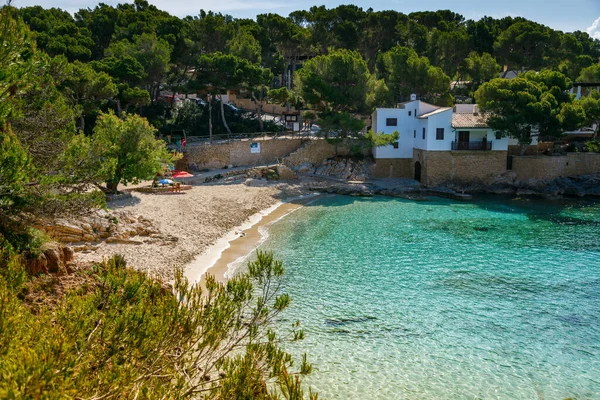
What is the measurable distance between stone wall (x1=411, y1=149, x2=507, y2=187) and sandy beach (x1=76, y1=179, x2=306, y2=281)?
1088cm

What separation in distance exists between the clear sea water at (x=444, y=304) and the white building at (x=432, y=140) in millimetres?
9935

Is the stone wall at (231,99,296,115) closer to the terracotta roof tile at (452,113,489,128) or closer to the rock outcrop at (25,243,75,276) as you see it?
the terracotta roof tile at (452,113,489,128)

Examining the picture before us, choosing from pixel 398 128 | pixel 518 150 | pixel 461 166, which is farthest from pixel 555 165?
pixel 398 128

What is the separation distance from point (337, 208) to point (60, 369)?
27.4 m

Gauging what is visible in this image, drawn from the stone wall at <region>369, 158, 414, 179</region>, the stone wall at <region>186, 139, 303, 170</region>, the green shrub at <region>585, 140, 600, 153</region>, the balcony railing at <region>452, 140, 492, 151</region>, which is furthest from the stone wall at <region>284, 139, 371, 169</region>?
the green shrub at <region>585, 140, 600, 153</region>

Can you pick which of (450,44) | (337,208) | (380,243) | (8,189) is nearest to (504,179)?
(337,208)

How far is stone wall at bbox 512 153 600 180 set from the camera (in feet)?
126

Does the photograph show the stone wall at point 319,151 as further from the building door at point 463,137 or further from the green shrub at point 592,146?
the green shrub at point 592,146

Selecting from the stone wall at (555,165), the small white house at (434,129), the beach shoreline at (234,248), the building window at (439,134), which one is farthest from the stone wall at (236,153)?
the stone wall at (555,165)

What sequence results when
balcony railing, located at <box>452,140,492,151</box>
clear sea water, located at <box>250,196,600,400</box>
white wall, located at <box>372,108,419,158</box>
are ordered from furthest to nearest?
white wall, located at <box>372,108,419,158</box>, balcony railing, located at <box>452,140,492,151</box>, clear sea water, located at <box>250,196,600,400</box>

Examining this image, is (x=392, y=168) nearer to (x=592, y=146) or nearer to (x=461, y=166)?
(x=461, y=166)

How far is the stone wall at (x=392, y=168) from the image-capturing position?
135 ft

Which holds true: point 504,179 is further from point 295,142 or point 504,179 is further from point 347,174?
point 295,142

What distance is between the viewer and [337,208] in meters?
32.3
